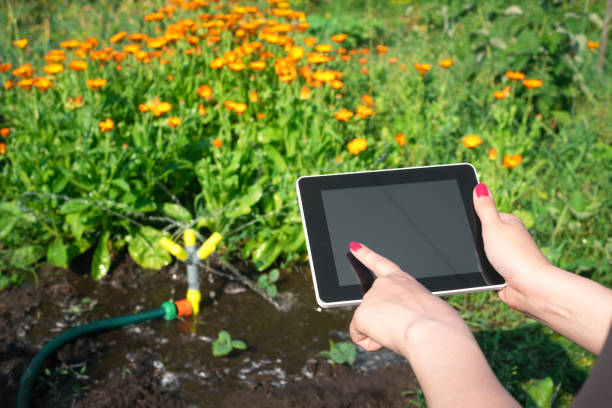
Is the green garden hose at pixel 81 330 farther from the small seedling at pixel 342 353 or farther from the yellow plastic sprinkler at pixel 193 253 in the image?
the small seedling at pixel 342 353

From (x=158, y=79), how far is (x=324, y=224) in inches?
97.9

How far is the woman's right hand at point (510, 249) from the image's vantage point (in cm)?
113

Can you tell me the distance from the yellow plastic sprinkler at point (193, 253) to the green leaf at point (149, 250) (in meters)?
0.32

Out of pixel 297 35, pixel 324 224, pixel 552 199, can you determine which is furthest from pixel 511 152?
pixel 297 35

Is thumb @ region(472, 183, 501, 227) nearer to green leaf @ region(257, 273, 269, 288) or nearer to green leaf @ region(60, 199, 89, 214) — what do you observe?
green leaf @ region(257, 273, 269, 288)

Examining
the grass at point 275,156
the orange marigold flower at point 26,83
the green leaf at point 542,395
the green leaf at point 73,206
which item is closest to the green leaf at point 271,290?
the grass at point 275,156

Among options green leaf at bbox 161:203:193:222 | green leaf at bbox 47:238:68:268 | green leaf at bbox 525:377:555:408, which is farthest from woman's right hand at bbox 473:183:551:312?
green leaf at bbox 47:238:68:268

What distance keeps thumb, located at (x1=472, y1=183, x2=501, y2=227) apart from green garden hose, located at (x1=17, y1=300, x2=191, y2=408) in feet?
4.64

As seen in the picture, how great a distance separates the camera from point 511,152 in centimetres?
298

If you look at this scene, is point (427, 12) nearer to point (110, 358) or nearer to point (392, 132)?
point (392, 132)

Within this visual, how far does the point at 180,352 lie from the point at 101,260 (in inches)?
25.9

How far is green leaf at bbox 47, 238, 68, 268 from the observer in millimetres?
2377

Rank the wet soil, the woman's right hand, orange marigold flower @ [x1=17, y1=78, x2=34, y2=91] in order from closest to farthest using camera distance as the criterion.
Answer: the woman's right hand < the wet soil < orange marigold flower @ [x1=17, y1=78, x2=34, y2=91]

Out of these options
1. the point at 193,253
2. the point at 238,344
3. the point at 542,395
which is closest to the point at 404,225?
Answer: the point at 542,395
